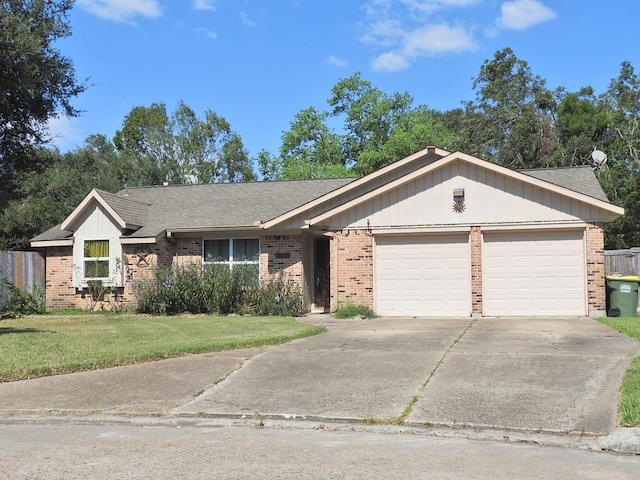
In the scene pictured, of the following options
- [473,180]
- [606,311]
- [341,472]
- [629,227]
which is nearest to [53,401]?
[341,472]

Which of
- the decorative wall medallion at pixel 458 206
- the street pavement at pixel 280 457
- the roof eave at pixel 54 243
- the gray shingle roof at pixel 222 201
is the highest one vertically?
the gray shingle roof at pixel 222 201

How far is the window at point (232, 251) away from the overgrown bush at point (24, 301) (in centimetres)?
544

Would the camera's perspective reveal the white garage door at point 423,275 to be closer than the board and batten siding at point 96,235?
Yes

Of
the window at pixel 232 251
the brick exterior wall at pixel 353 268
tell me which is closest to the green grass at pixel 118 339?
the brick exterior wall at pixel 353 268

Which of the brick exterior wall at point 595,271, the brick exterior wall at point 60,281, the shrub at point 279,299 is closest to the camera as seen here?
the brick exterior wall at point 595,271

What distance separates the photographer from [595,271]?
1538cm

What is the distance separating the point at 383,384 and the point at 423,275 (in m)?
8.97

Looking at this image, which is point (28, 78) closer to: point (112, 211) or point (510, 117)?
point (112, 211)

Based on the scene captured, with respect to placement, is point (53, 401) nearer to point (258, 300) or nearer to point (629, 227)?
point (258, 300)

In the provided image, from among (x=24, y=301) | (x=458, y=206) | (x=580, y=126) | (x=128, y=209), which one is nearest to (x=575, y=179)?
(x=458, y=206)

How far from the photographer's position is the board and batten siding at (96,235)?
19531 millimetres

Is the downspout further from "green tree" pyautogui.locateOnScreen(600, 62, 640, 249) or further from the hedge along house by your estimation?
"green tree" pyautogui.locateOnScreen(600, 62, 640, 249)

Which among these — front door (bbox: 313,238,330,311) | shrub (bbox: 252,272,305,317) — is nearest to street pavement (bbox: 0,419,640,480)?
shrub (bbox: 252,272,305,317)

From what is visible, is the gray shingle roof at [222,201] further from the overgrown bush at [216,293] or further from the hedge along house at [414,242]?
the overgrown bush at [216,293]
